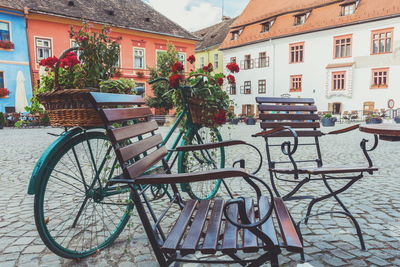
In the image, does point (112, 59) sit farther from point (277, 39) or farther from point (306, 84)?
point (277, 39)

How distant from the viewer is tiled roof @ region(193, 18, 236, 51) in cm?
3637

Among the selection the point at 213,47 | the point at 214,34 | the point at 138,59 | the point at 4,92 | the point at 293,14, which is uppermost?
the point at 214,34

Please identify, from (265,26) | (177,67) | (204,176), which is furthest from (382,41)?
(204,176)

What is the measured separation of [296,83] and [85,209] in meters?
27.4

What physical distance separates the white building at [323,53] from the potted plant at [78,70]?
2363cm

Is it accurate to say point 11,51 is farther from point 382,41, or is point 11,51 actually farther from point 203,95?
point 382,41

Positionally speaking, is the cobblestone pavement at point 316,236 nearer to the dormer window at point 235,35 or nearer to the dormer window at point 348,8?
the dormer window at point 348,8

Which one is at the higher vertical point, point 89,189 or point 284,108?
point 284,108

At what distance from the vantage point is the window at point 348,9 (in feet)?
82.7

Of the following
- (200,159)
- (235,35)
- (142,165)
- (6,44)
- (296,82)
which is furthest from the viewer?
(235,35)

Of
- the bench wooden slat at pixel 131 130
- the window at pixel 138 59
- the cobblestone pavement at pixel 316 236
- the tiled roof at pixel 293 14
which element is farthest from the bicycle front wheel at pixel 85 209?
the tiled roof at pixel 293 14

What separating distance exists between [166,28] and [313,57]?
42.3 feet

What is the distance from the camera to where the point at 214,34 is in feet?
125

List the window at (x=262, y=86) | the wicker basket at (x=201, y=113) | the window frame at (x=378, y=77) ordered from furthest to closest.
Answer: the window at (x=262, y=86)
the window frame at (x=378, y=77)
the wicker basket at (x=201, y=113)
